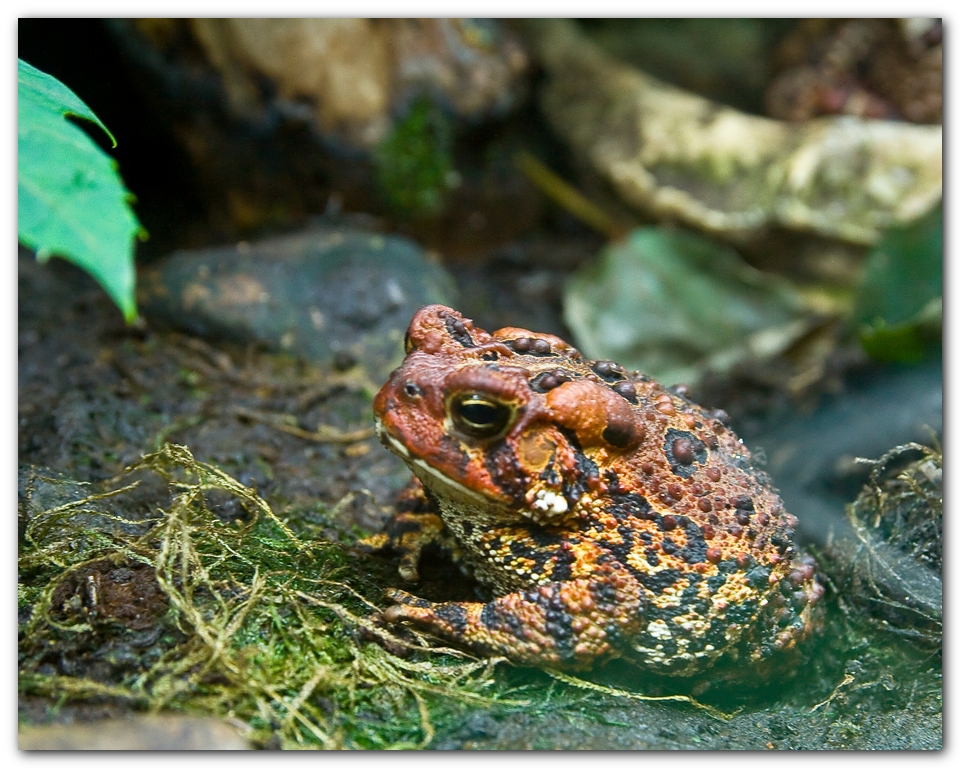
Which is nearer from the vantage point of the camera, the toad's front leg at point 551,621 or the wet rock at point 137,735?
the wet rock at point 137,735

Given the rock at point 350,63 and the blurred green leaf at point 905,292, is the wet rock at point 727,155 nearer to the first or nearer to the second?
the blurred green leaf at point 905,292

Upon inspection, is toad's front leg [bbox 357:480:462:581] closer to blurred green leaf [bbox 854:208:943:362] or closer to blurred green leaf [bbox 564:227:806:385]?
blurred green leaf [bbox 564:227:806:385]

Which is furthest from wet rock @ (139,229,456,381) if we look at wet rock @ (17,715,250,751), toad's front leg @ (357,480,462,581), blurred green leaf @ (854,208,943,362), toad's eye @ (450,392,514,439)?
blurred green leaf @ (854,208,943,362)

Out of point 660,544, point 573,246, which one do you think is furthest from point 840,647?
point 573,246

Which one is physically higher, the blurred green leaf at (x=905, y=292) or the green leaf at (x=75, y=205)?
the blurred green leaf at (x=905, y=292)

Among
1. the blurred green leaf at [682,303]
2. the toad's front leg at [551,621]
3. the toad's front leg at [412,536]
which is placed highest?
the blurred green leaf at [682,303]

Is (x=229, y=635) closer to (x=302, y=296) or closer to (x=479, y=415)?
(x=479, y=415)

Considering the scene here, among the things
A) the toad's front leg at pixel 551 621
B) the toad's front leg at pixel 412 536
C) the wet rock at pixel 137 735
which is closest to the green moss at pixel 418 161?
the toad's front leg at pixel 412 536

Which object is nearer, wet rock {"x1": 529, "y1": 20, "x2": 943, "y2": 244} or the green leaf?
the green leaf
